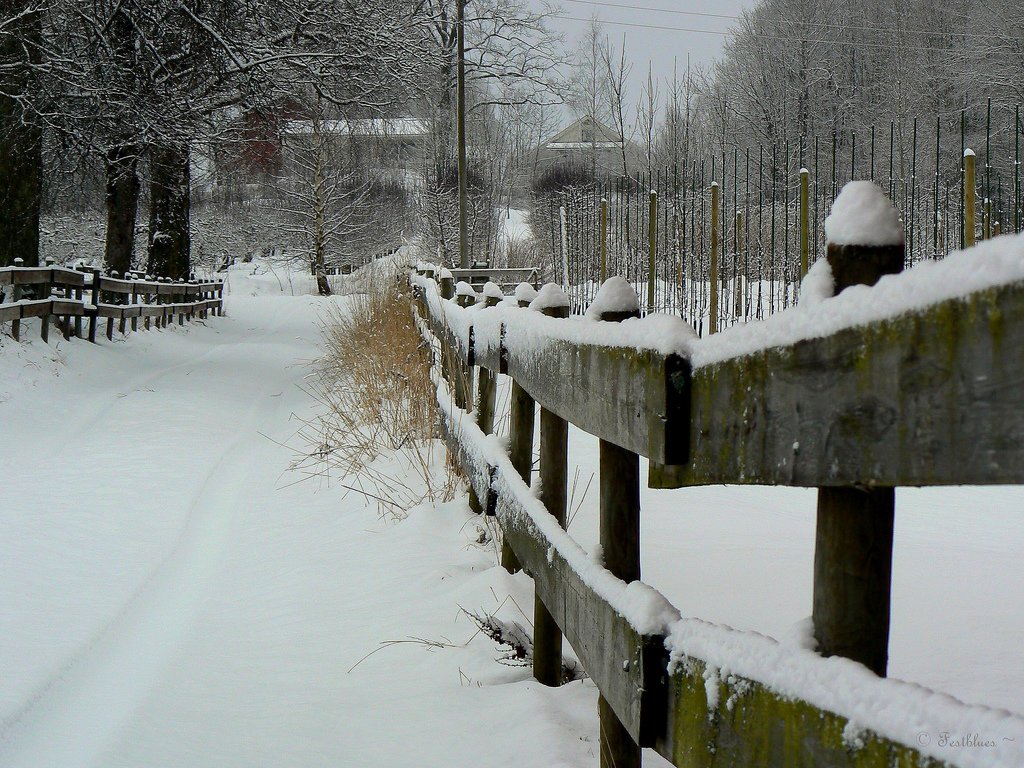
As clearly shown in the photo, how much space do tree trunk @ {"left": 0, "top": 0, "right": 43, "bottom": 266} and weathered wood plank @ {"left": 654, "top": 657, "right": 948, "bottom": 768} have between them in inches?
547

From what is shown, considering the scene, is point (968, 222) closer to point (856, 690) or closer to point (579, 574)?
point (579, 574)

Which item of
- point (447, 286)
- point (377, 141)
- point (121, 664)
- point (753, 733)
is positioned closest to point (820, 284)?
point (753, 733)

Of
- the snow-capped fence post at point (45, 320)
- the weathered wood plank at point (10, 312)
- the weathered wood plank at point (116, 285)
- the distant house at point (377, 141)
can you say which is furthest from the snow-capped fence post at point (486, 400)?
the distant house at point (377, 141)

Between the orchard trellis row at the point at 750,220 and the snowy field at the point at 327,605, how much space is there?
3633 millimetres

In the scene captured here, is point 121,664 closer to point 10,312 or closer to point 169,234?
point 10,312

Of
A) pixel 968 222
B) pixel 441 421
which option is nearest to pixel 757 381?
pixel 441 421

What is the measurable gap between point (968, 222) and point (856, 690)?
7.31 m

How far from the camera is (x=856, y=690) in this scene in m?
1.29

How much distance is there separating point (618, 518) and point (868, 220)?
1.27 m

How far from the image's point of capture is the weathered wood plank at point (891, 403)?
1.04m

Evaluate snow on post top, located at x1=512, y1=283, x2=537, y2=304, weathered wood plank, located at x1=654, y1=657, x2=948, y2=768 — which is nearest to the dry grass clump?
snow on post top, located at x1=512, y1=283, x2=537, y2=304

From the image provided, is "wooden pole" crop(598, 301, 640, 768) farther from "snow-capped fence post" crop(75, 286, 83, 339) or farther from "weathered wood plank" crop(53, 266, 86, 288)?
"snow-capped fence post" crop(75, 286, 83, 339)

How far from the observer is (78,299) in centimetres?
1407

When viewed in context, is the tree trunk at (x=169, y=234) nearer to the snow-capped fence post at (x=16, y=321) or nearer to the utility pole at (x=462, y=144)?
the utility pole at (x=462, y=144)
